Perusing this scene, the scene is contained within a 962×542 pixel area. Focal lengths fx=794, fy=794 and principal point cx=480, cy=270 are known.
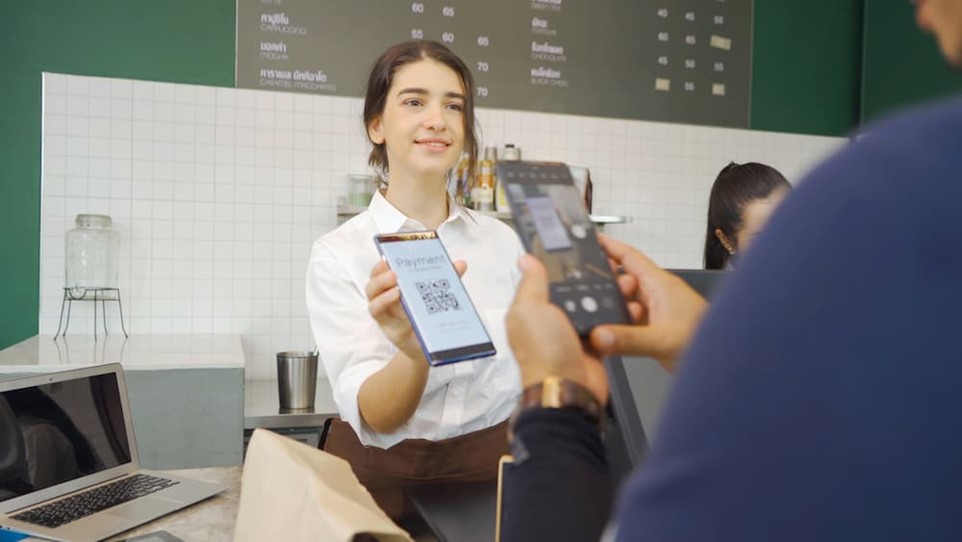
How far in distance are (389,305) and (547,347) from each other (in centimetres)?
53

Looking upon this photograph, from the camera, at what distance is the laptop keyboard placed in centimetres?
115

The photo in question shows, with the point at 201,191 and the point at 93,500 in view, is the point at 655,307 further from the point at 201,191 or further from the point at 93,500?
the point at 201,191

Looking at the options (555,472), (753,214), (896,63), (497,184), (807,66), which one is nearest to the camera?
(555,472)

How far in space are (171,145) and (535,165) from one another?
8.81 ft

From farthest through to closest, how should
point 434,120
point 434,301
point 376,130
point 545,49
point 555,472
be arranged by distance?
point 545,49, point 376,130, point 434,120, point 434,301, point 555,472

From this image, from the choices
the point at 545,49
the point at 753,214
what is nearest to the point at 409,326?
the point at 753,214

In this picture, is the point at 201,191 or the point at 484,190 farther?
the point at 484,190

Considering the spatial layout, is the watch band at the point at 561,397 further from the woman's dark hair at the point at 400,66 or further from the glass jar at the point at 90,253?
the glass jar at the point at 90,253

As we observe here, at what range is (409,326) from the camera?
3.88 ft

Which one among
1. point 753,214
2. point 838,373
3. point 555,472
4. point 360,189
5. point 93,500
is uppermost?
point 360,189

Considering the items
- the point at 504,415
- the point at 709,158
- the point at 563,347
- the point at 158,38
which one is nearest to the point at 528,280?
the point at 563,347

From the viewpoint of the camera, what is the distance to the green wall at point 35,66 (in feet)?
9.70

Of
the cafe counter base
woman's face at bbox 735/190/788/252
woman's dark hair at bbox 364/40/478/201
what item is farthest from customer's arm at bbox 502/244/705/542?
the cafe counter base

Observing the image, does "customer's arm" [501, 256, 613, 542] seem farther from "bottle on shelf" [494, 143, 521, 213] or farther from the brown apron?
"bottle on shelf" [494, 143, 521, 213]
